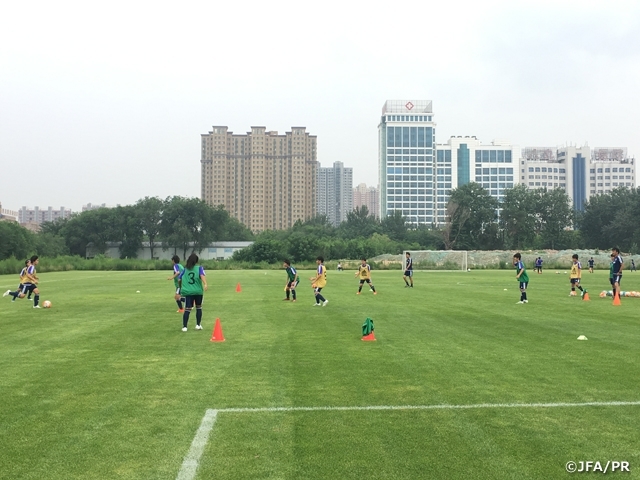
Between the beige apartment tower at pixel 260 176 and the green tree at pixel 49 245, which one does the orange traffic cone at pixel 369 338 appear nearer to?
the green tree at pixel 49 245

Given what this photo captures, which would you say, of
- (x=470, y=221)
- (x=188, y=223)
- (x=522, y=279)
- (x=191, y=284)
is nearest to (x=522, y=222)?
(x=470, y=221)

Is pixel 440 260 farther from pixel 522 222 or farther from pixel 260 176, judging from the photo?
pixel 260 176

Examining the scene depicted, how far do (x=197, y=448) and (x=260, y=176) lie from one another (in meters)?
189

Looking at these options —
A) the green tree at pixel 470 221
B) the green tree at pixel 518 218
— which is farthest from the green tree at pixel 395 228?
the green tree at pixel 518 218

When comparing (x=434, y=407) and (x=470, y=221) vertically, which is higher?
(x=470, y=221)

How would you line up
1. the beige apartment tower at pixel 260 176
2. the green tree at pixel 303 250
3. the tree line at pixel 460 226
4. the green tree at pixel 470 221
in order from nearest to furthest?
the green tree at pixel 303 250 → the tree line at pixel 460 226 → the green tree at pixel 470 221 → the beige apartment tower at pixel 260 176

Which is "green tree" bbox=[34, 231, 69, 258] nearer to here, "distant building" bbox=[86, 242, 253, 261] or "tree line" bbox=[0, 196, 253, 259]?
"tree line" bbox=[0, 196, 253, 259]

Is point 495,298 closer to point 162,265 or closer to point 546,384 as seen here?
point 546,384

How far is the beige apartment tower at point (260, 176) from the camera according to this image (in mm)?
192000

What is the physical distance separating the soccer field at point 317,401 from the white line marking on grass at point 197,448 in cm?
2

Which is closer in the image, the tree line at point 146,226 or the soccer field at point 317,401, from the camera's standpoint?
the soccer field at point 317,401

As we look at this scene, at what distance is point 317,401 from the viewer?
24.2ft

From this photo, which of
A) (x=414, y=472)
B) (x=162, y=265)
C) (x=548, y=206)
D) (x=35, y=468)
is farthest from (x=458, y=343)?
(x=548, y=206)

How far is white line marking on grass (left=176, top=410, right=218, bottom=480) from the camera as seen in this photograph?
5.02 m
